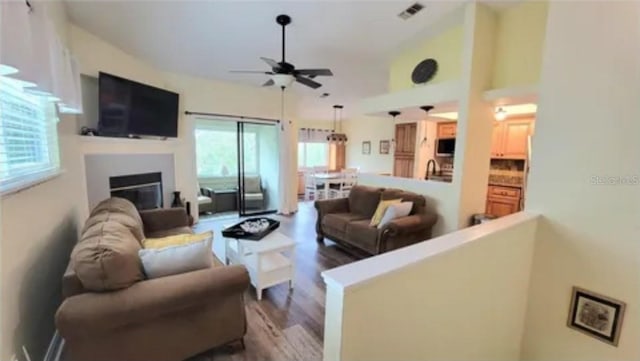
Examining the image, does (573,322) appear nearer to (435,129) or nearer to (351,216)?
(351,216)

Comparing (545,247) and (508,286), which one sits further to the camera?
(545,247)

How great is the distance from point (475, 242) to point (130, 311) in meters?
1.93

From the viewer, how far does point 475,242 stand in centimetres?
163

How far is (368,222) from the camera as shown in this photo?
395cm

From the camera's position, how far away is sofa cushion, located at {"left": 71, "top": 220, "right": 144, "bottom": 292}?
1.48 m

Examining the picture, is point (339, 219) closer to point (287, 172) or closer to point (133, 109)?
point (287, 172)

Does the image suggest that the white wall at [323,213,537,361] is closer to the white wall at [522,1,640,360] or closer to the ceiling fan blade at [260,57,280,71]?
the white wall at [522,1,640,360]

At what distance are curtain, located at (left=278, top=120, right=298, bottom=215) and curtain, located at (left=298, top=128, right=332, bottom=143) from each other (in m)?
2.24

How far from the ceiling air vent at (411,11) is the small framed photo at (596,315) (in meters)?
3.24

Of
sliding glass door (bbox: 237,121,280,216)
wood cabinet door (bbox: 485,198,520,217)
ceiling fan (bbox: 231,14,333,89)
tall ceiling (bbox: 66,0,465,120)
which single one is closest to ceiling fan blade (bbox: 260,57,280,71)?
A: ceiling fan (bbox: 231,14,333,89)

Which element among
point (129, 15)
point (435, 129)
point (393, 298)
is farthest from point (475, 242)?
point (435, 129)

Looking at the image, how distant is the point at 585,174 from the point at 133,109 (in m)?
4.88

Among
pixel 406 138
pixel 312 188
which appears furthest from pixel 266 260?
pixel 406 138

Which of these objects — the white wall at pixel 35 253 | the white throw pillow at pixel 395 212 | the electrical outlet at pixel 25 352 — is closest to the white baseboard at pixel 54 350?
the white wall at pixel 35 253
